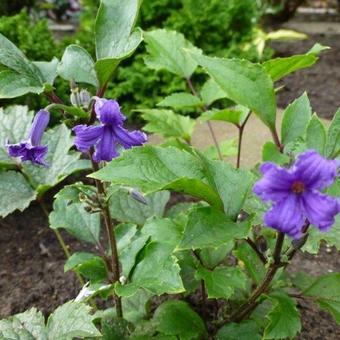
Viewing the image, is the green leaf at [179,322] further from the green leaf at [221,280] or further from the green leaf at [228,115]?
the green leaf at [228,115]

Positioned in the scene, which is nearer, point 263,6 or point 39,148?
point 39,148

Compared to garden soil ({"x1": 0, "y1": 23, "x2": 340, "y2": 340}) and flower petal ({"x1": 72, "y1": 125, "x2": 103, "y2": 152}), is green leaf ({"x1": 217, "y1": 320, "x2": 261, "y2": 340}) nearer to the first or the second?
garden soil ({"x1": 0, "y1": 23, "x2": 340, "y2": 340})

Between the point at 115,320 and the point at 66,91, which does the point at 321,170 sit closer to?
the point at 115,320

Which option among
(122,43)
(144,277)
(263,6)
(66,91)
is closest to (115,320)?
(144,277)

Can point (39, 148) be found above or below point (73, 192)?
above

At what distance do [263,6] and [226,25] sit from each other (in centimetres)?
218

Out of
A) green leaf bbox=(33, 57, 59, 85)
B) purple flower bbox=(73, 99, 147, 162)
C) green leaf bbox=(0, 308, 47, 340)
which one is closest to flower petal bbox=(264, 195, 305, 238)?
purple flower bbox=(73, 99, 147, 162)

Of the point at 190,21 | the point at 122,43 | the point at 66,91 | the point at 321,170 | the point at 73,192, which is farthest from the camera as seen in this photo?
the point at 190,21

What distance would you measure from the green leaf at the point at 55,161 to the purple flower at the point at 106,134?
20.5 inches

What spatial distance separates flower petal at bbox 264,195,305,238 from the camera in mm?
912

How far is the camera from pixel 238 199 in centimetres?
113

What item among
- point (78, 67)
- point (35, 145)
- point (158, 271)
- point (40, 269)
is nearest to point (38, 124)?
point (35, 145)

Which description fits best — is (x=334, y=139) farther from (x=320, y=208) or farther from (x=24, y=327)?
(x=24, y=327)

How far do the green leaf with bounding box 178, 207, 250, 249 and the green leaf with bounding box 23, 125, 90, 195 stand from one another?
69 cm
